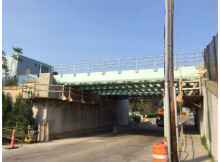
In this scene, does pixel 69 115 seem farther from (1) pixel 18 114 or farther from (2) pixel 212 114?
(2) pixel 212 114

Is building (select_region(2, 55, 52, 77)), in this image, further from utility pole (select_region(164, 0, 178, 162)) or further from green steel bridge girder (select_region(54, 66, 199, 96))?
utility pole (select_region(164, 0, 178, 162))

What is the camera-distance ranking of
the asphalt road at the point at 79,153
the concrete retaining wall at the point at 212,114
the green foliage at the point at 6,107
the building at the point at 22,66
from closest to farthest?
the concrete retaining wall at the point at 212,114 < the asphalt road at the point at 79,153 < the green foliage at the point at 6,107 < the building at the point at 22,66

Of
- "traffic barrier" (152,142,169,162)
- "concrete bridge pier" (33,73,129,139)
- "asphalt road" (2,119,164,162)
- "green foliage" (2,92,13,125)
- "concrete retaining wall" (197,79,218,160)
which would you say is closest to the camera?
"traffic barrier" (152,142,169,162)

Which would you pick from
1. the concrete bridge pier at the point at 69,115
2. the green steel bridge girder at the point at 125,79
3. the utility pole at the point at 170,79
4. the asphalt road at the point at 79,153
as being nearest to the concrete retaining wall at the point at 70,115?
the concrete bridge pier at the point at 69,115

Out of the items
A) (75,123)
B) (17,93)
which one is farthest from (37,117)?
(75,123)

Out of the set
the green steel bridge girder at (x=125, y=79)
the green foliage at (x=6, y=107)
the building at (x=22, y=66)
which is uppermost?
the building at (x=22, y=66)

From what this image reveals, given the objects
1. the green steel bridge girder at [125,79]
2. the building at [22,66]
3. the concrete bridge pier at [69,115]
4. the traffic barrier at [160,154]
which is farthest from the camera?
the building at [22,66]

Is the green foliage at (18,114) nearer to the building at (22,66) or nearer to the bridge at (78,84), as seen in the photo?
the bridge at (78,84)

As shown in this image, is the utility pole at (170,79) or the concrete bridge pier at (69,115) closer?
the utility pole at (170,79)

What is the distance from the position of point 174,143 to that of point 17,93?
17259 millimetres

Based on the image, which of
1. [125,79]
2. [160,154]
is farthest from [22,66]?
[160,154]

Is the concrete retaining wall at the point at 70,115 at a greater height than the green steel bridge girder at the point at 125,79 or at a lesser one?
lesser

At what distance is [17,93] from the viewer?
64.5 ft

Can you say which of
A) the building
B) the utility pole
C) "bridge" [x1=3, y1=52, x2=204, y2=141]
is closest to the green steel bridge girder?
"bridge" [x1=3, y1=52, x2=204, y2=141]
